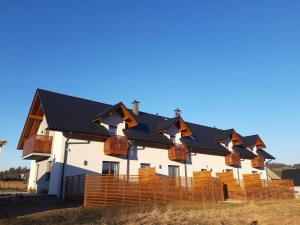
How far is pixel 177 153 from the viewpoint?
26.2m

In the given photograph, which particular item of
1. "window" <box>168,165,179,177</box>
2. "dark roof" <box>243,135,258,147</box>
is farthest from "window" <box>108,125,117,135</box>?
"dark roof" <box>243,135,258,147</box>

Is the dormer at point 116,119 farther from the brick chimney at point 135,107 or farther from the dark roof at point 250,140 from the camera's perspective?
the dark roof at point 250,140

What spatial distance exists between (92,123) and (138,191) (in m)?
7.46

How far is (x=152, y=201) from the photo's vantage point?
18359mm

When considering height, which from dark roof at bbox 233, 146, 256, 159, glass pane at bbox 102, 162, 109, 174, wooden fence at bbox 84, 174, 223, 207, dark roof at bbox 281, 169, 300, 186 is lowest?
wooden fence at bbox 84, 174, 223, 207

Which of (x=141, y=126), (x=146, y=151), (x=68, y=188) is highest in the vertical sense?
(x=141, y=126)

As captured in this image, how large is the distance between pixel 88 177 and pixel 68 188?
3.77m

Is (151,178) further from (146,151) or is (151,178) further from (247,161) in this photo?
(247,161)

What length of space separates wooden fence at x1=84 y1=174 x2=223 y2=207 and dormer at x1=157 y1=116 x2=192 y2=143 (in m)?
7.12

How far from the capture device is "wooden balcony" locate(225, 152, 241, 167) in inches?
1246

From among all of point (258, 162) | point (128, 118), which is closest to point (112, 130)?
point (128, 118)

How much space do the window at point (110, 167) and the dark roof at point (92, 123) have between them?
2.40 metres

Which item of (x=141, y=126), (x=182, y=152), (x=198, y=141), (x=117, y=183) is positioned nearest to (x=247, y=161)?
(x=198, y=141)

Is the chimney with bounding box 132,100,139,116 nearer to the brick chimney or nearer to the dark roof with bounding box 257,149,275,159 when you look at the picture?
the brick chimney
